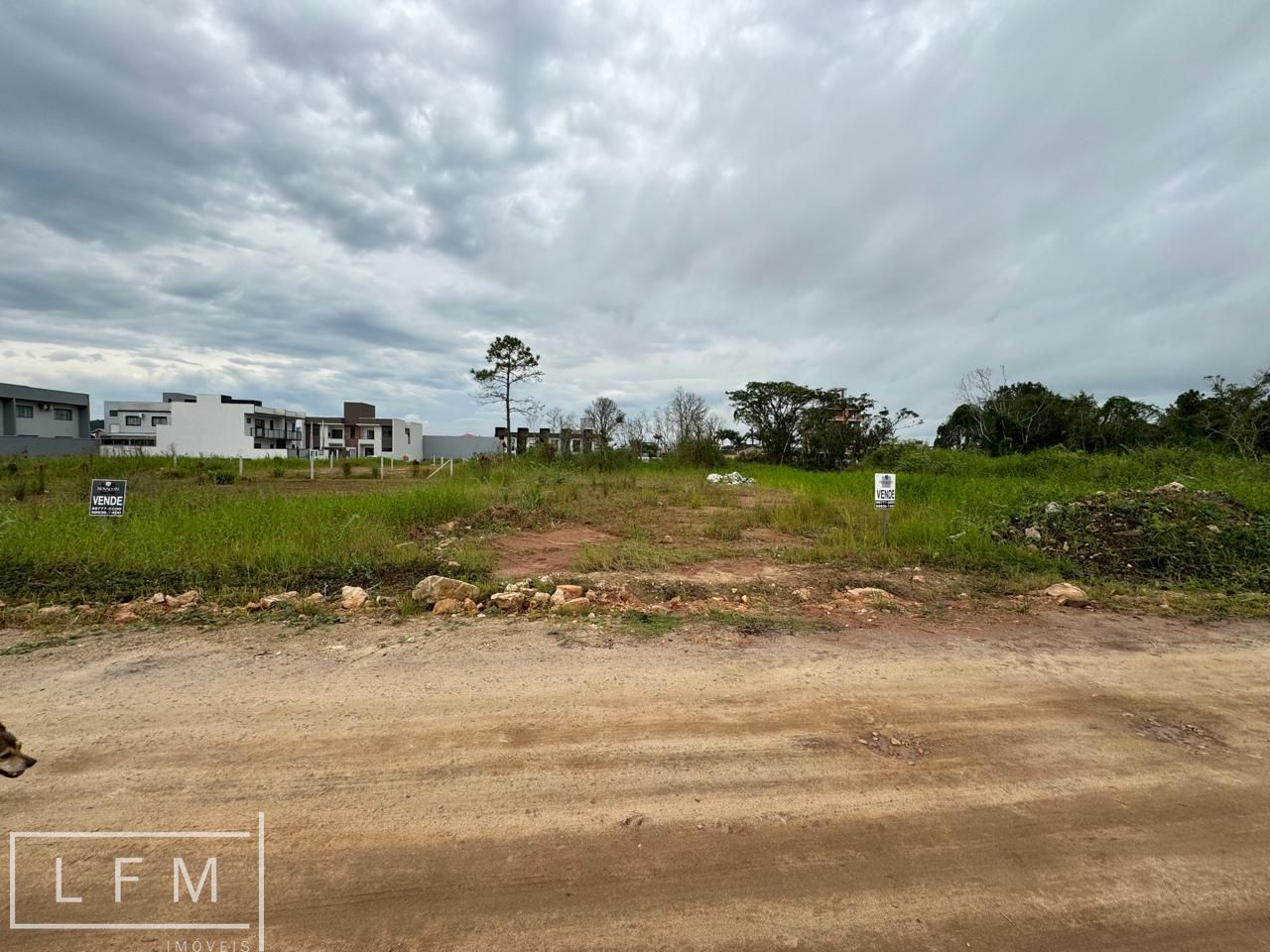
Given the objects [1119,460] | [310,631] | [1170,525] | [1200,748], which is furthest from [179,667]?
[1119,460]

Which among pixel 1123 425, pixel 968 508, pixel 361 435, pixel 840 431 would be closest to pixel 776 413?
pixel 840 431

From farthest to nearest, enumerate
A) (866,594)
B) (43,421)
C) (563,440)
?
1. (43,421)
2. (563,440)
3. (866,594)

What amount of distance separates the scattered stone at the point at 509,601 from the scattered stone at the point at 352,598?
1194 millimetres

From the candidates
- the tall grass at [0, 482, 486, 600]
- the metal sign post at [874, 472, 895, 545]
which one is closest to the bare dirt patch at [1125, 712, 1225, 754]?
the metal sign post at [874, 472, 895, 545]

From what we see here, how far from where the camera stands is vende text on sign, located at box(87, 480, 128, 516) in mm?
7082

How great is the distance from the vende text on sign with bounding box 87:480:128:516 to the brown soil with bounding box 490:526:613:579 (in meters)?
4.72

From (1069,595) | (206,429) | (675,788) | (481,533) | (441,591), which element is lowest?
(675,788)

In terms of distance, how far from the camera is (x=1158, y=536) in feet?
24.1

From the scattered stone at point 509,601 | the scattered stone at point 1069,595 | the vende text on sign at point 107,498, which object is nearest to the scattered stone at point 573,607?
the scattered stone at point 509,601

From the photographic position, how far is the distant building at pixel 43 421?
38.8 m

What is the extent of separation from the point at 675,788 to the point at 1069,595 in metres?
5.41

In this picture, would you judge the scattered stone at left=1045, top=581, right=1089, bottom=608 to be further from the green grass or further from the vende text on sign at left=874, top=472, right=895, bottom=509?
the vende text on sign at left=874, top=472, right=895, bottom=509

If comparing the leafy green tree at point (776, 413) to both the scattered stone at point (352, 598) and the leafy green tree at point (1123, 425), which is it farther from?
the scattered stone at point (352, 598)

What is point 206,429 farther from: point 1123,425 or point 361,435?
point 1123,425
